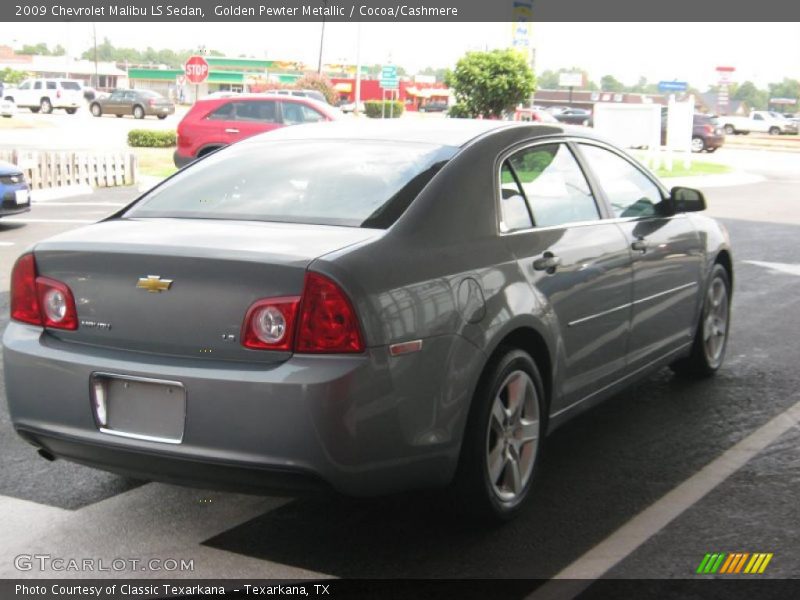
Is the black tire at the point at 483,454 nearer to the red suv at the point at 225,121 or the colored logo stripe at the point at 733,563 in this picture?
the colored logo stripe at the point at 733,563

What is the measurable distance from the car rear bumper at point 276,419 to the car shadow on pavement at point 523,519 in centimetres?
35

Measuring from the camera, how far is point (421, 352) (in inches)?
149

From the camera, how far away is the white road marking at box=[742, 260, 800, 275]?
11703 millimetres

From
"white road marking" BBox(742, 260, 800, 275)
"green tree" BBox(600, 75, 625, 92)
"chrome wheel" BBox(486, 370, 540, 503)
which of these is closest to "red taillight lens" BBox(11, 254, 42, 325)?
"chrome wheel" BBox(486, 370, 540, 503)

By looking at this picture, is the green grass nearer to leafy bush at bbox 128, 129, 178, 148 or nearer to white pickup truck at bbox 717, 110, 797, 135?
leafy bush at bbox 128, 129, 178, 148

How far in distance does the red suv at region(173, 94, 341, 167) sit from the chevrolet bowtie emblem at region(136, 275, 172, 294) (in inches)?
627

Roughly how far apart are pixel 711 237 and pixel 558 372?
2386mm

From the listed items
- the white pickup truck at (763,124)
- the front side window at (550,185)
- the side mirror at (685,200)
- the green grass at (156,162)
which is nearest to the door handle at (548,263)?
the front side window at (550,185)

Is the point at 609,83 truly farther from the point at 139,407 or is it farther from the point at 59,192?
the point at 139,407

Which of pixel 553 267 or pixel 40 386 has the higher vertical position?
pixel 553 267

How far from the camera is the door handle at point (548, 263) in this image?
4531mm

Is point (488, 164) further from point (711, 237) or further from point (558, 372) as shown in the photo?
point (711, 237)

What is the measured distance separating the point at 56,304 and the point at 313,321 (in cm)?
108

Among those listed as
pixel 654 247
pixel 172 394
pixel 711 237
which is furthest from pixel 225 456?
pixel 711 237
